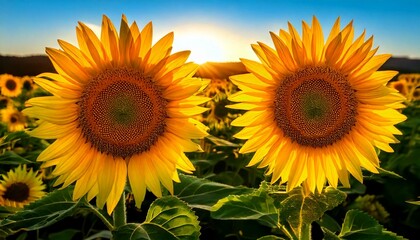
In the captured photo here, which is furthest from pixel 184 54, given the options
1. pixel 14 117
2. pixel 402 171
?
pixel 14 117

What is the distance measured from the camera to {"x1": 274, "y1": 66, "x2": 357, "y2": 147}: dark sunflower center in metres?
2.14

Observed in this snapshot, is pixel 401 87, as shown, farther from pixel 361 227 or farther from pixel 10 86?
pixel 361 227

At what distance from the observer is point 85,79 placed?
193cm

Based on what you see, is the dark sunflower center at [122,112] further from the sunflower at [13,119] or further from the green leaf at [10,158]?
the sunflower at [13,119]

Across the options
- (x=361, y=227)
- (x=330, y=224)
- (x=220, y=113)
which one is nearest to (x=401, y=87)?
(x=220, y=113)

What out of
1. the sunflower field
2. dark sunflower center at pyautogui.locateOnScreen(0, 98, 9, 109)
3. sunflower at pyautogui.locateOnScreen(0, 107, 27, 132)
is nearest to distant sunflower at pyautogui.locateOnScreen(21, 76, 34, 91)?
dark sunflower center at pyautogui.locateOnScreen(0, 98, 9, 109)

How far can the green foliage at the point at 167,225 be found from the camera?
1.86m

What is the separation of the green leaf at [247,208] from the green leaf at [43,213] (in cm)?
48

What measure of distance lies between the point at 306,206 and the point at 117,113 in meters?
0.72

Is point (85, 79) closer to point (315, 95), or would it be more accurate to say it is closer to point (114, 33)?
point (114, 33)

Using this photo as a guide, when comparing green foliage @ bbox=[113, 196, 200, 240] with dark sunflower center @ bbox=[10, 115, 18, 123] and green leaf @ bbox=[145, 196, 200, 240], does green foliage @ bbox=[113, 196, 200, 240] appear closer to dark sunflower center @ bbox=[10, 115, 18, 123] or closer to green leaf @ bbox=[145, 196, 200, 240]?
green leaf @ bbox=[145, 196, 200, 240]

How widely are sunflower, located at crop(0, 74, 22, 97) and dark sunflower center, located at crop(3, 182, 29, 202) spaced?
23.4 feet

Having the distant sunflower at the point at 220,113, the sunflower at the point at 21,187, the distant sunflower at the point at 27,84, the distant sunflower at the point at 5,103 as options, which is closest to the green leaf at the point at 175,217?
the sunflower at the point at 21,187

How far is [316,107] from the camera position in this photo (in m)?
2.20
